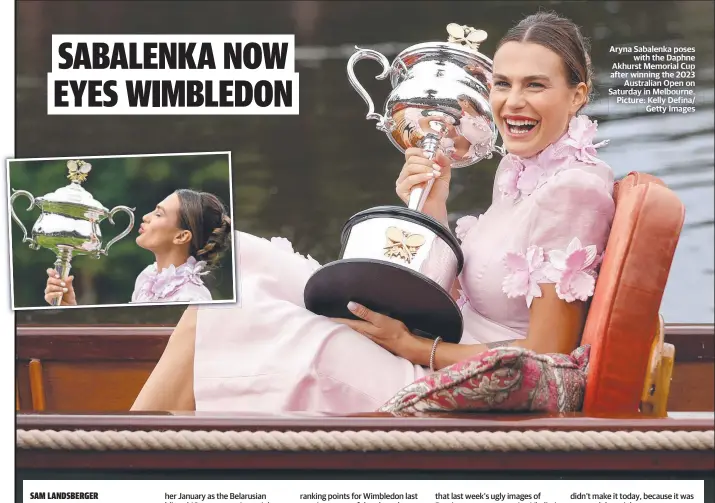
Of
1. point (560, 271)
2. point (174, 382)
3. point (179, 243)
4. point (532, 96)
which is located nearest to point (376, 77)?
point (532, 96)

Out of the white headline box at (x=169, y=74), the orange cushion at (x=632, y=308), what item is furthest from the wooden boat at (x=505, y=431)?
the white headline box at (x=169, y=74)

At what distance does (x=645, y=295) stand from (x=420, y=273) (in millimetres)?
385

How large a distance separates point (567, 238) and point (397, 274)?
0.31 meters

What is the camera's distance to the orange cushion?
1648 millimetres

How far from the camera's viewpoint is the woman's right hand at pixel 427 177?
2.12 meters

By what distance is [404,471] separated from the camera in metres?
1.61

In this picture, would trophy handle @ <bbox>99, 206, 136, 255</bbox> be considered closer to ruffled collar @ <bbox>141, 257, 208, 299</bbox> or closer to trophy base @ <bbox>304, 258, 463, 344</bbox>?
ruffled collar @ <bbox>141, 257, 208, 299</bbox>

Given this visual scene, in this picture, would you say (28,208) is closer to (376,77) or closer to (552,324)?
(376,77)

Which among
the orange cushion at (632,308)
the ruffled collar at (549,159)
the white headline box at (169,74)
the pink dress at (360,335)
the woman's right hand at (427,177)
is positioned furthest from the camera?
the white headline box at (169,74)

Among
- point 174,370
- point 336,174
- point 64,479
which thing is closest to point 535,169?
point 174,370

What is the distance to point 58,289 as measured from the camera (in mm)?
2188

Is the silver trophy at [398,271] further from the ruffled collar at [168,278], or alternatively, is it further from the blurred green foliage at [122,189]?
the ruffled collar at [168,278]

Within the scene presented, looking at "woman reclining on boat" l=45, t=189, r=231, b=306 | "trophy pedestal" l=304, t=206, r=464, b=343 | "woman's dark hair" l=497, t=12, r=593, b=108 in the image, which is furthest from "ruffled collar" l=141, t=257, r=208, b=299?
"woman's dark hair" l=497, t=12, r=593, b=108
